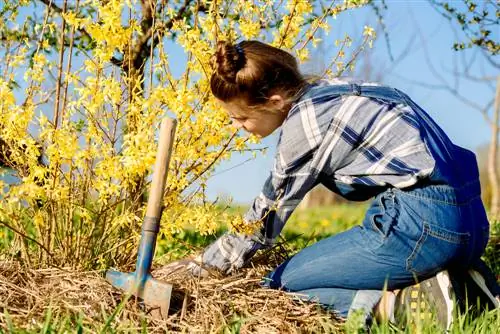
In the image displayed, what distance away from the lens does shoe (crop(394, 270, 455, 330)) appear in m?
2.74

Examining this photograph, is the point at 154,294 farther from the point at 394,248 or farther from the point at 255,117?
the point at 394,248

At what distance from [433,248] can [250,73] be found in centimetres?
96

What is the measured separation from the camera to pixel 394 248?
2717 mm

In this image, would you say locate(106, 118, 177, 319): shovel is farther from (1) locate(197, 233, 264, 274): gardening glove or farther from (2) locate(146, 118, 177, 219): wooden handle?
(1) locate(197, 233, 264, 274): gardening glove

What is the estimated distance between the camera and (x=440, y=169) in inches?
107

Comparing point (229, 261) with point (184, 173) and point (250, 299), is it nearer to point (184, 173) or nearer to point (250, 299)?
point (250, 299)

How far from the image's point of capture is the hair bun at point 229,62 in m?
2.77

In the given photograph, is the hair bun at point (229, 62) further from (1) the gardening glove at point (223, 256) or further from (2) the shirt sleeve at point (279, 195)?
(1) the gardening glove at point (223, 256)

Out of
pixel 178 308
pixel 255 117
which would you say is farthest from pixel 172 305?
pixel 255 117

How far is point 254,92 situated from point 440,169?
2.51 feet

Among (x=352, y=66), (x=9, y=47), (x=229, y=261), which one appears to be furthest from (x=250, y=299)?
(x=9, y=47)

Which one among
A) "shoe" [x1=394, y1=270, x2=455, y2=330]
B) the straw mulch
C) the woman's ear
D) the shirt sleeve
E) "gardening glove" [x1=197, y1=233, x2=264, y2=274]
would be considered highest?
the woman's ear

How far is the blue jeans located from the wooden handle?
2.15 ft

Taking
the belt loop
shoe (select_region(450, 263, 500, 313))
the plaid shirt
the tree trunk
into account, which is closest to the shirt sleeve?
the plaid shirt
